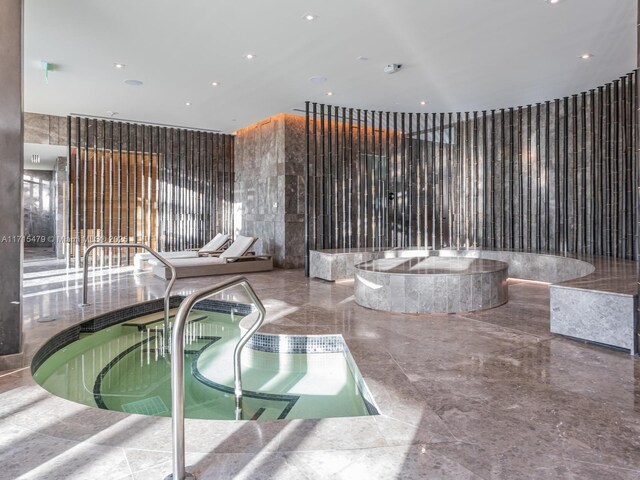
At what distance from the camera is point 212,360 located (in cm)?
455

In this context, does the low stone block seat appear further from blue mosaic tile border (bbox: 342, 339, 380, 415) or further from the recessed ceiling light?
the recessed ceiling light

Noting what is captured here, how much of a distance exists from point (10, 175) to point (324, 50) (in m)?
4.26

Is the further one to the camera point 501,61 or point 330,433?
point 501,61

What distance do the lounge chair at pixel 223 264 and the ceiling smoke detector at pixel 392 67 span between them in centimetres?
439

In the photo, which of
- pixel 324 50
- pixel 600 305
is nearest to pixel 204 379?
pixel 600 305

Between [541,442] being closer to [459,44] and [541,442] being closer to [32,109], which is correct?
[459,44]

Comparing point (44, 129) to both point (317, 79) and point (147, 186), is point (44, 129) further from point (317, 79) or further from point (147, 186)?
point (317, 79)

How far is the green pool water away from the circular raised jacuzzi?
60.1 inches

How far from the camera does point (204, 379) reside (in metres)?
4.04

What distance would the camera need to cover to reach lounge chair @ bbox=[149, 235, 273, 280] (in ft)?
27.0

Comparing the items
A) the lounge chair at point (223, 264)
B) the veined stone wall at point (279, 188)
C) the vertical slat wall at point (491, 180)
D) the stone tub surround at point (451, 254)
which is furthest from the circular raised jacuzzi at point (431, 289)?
the veined stone wall at point (279, 188)

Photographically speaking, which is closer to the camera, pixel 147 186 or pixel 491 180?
pixel 491 180

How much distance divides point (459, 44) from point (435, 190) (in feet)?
16.7

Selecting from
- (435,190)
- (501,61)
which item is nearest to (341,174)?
(435,190)
